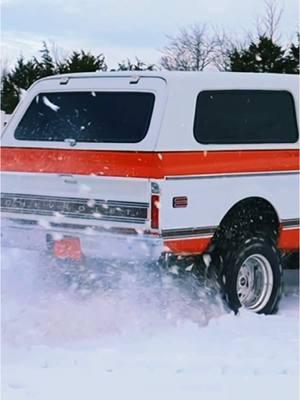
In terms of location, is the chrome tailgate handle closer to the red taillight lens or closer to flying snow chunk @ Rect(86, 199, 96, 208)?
flying snow chunk @ Rect(86, 199, 96, 208)

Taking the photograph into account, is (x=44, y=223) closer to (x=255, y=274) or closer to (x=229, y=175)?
(x=229, y=175)

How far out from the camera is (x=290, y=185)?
6984 mm

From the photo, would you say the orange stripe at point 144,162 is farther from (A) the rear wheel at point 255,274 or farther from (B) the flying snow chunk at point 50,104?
(A) the rear wheel at point 255,274

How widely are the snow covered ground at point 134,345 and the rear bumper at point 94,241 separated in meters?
0.26

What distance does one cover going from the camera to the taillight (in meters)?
6.00

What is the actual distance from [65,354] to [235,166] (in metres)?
2.19

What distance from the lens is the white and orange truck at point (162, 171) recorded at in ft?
20.1

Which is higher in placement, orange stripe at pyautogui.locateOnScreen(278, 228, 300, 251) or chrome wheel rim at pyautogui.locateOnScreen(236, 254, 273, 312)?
orange stripe at pyautogui.locateOnScreen(278, 228, 300, 251)

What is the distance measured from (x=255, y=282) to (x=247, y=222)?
528mm

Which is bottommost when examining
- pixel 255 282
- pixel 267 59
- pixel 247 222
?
pixel 255 282

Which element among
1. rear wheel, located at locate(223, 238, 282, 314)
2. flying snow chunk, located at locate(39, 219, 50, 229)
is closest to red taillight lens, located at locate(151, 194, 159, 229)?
rear wheel, located at locate(223, 238, 282, 314)

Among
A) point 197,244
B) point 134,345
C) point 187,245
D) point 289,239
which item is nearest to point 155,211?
point 187,245

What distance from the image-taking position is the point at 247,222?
6.82 metres

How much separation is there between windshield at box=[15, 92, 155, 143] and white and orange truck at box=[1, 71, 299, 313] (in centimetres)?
1
